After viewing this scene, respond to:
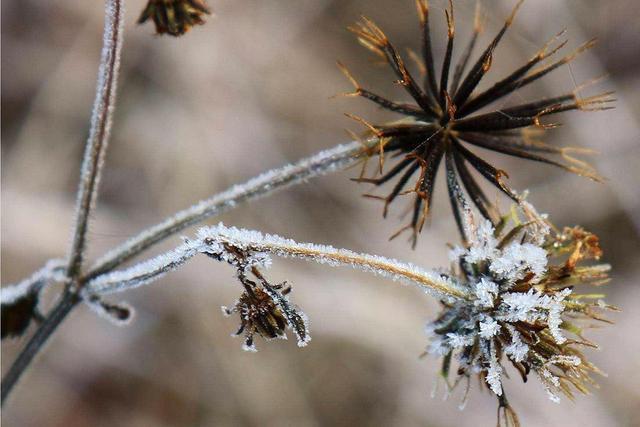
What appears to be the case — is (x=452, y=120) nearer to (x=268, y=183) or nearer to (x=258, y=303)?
(x=268, y=183)

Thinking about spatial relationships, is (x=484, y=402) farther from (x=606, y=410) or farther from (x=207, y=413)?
(x=207, y=413)

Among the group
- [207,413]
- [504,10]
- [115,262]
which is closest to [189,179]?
[207,413]

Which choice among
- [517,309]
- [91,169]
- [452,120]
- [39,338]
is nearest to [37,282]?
[39,338]

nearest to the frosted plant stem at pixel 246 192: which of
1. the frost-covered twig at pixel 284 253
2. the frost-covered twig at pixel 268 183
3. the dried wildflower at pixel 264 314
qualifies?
the frost-covered twig at pixel 268 183

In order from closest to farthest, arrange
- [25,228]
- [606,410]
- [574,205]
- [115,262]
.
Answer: [115,262]
[25,228]
[606,410]
[574,205]

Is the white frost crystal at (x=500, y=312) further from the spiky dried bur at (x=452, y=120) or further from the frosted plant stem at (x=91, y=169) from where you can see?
the frosted plant stem at (x=91, y=169)

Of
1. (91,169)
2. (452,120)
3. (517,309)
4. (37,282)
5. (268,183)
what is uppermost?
(452,120)
